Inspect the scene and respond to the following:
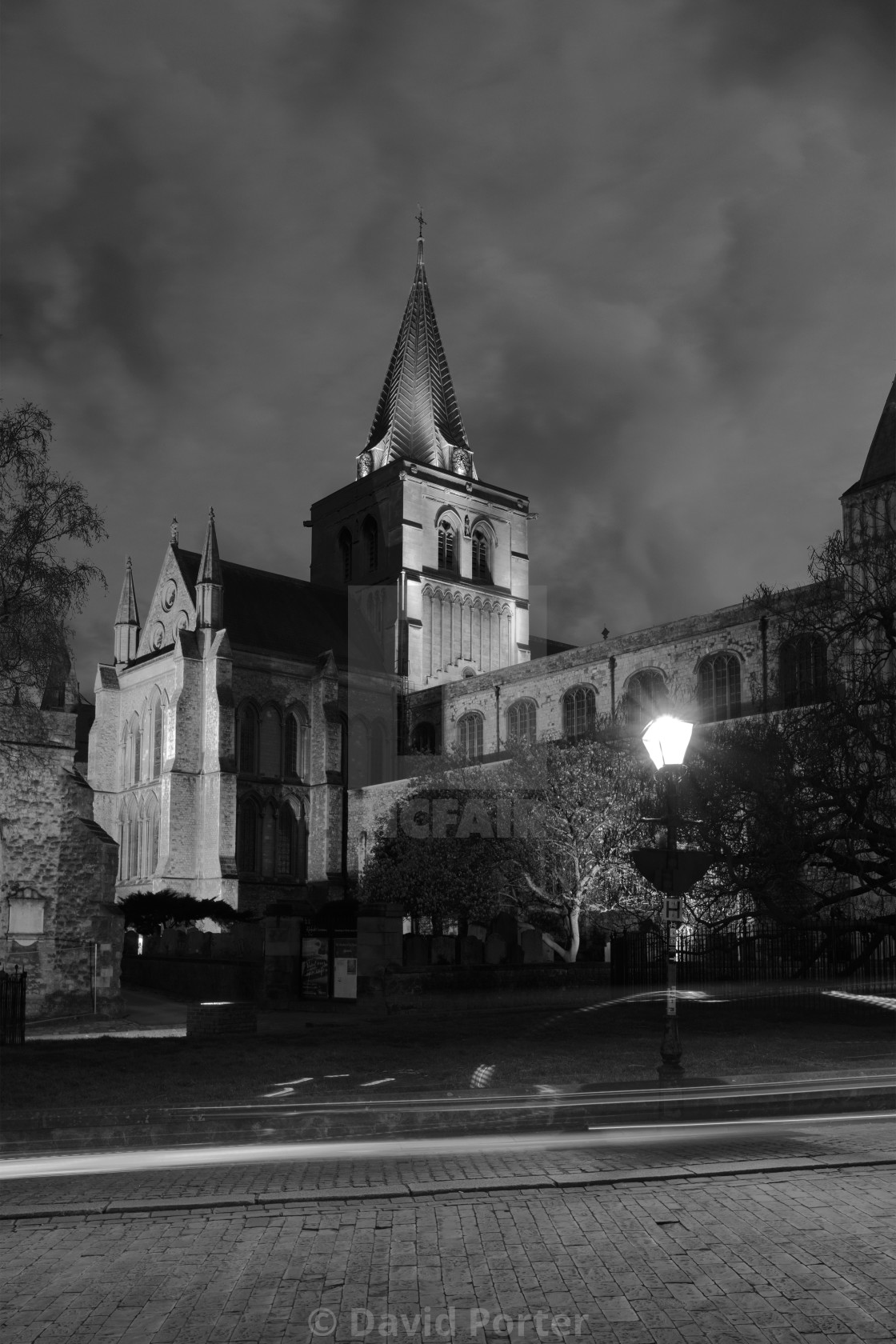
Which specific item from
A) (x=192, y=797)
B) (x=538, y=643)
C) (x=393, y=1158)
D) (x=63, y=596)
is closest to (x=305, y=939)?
(x=63, y=596)

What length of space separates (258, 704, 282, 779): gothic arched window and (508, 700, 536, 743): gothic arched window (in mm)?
11274

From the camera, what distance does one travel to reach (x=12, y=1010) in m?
20.2

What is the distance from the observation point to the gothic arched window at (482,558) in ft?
244

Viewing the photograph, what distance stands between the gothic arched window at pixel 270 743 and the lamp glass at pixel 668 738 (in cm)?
Answer: 4652

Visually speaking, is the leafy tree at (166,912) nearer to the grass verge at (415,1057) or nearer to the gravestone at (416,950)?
the gravestone at (416,950)

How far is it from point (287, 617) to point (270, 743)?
28.9 feet

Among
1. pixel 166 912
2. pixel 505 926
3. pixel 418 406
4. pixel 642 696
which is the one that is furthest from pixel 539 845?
pixel 418 406

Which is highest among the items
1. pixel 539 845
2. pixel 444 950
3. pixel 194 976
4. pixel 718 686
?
pixel 718 686

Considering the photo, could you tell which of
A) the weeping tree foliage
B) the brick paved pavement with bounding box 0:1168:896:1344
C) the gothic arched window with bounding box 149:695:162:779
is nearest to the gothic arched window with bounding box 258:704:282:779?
the gothic arched window with bounding box 149:695:162:779

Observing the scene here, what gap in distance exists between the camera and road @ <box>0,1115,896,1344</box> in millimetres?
5215

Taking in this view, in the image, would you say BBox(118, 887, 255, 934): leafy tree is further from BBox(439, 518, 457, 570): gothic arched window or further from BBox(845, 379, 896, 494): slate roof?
BBox(439, 518, 457, 570): gothic arched window

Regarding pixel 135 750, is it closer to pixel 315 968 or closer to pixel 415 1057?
pixel 315 968

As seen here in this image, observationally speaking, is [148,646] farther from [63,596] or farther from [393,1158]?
[393,1158]

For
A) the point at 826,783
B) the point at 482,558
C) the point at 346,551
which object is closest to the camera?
the point at 826,783
